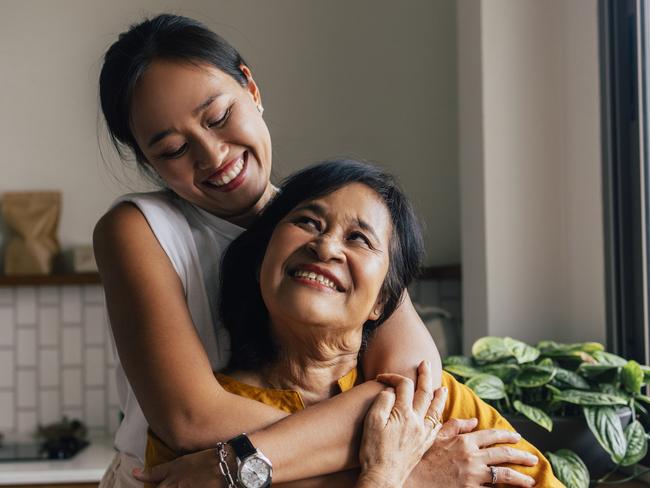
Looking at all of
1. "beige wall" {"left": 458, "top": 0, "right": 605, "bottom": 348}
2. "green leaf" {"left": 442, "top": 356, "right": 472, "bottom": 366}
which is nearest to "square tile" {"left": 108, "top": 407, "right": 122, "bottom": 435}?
"beige wall" {"left": 458, "top": 0, "right": 605, "bottom": 348}

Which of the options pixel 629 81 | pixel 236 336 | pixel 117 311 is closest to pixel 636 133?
pixel 629 81

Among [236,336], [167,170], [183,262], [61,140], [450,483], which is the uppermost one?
[61,140]

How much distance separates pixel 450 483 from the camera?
3.96ft

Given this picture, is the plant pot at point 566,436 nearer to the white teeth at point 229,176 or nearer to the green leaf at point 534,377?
the green leaf at point 534,377

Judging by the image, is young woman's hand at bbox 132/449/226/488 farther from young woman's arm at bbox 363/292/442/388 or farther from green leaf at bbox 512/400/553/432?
green leaf at bbox 512/400/553/432

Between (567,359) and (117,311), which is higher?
(117,311)

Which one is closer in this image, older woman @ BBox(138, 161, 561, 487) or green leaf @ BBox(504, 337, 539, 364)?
older woman @ BBox(138, 161, 561, 487)

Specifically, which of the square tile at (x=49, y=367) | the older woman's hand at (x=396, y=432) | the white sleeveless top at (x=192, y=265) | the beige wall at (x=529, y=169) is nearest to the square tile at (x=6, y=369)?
the square tile at (x=49, y=367)

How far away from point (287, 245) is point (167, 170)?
226 millimetres

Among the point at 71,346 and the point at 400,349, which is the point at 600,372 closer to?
the point at 400,349

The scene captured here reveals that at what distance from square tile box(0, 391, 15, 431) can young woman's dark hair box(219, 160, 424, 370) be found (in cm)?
215

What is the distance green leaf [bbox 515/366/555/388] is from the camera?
1809mm

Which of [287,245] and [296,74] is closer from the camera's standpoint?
[287,245]

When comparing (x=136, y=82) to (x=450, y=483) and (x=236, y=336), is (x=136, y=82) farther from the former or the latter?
(x=450, y=483)
